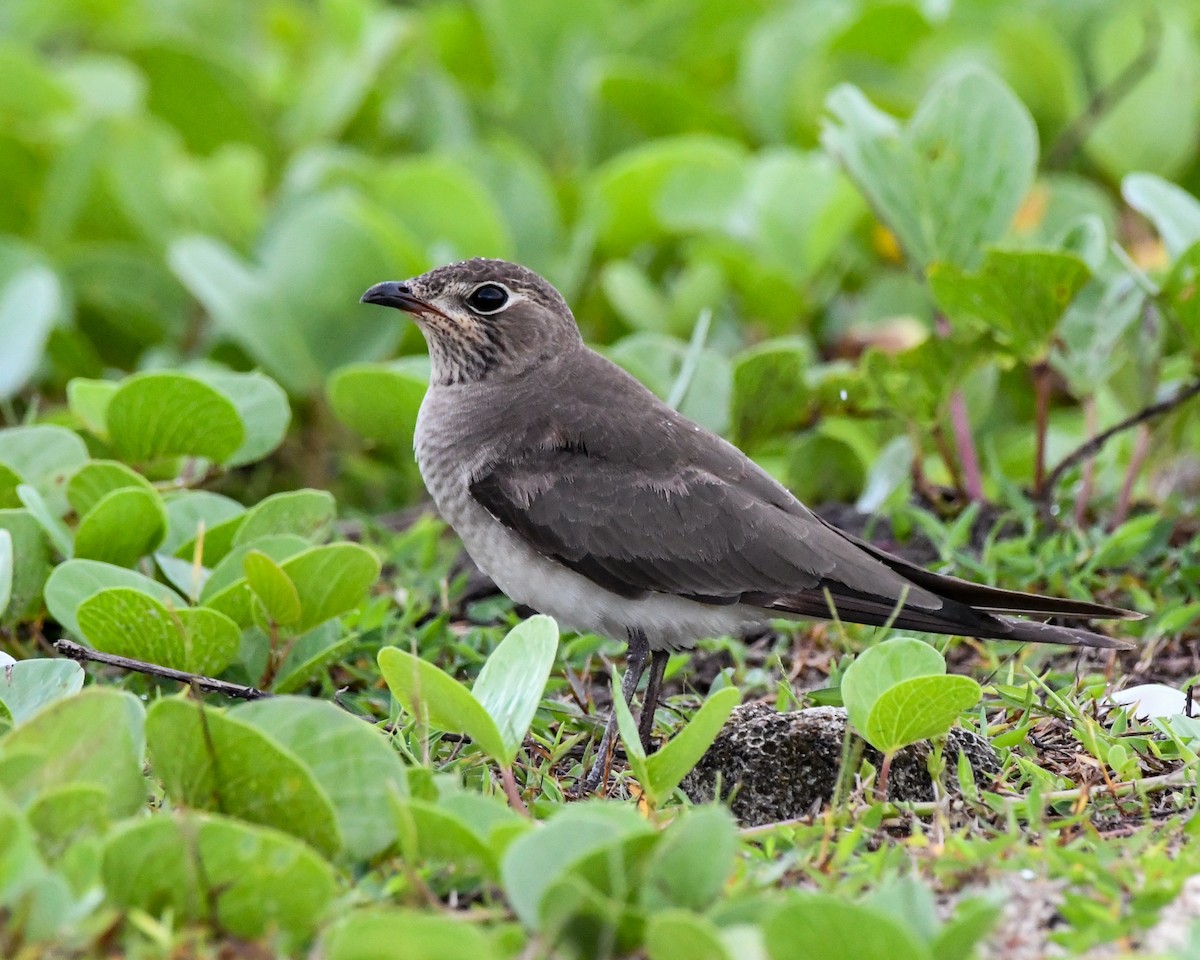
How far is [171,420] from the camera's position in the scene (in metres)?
4.66

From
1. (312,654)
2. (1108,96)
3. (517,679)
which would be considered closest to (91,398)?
(312,654)

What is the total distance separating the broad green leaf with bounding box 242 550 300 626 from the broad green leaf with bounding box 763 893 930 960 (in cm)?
179

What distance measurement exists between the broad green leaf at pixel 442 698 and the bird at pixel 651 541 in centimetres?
68

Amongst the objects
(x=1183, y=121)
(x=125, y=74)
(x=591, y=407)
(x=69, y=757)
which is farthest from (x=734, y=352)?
(x=69, y=757)

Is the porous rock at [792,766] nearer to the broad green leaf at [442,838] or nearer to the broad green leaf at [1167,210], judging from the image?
the broad green leaf at [442,838]

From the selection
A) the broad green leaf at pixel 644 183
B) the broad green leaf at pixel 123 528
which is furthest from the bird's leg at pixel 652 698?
the broad green leaf at pixel 644 183

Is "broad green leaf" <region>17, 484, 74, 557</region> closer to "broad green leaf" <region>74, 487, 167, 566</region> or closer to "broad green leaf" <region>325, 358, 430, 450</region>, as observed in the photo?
"broad green leaf" <region>74, 487, 167, 566</region>

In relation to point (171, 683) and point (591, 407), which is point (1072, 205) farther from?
point (171, 683)

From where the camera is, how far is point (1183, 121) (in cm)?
699

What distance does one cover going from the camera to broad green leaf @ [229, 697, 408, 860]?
2.84m

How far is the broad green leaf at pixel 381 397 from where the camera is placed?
4.91 m

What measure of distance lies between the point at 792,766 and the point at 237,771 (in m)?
1.24

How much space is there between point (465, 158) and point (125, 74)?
2.00m

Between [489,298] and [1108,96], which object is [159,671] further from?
[1108,96]
